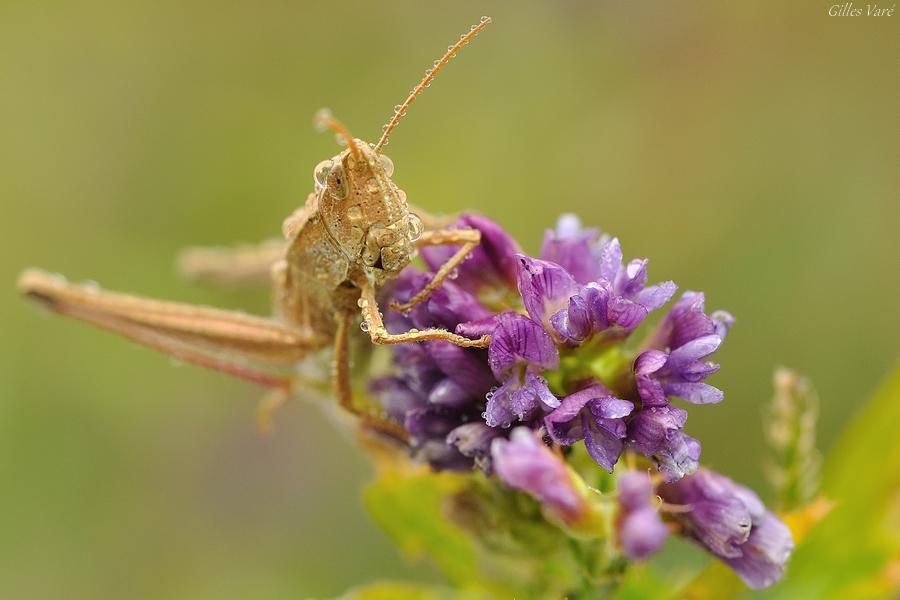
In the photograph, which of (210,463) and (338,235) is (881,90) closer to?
(338,235)

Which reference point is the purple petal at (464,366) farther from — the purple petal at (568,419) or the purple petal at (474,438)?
the purple petal at (568,419)

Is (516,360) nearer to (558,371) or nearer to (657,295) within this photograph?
(558,371)

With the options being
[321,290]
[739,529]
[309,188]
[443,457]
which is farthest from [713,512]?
[309,188]

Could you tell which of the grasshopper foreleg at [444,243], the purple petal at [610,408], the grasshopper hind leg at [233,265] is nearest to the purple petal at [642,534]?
the purple petal at [610,408]

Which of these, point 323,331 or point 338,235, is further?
point 323,331

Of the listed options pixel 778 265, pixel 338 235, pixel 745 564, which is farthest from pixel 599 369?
pixel 778 265

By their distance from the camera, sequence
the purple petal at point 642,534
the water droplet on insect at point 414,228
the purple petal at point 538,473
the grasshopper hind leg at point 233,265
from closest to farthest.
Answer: the purple petal at point 642,534, the purple petal at point 538,473, the water droplet on insect at point 414,228, the grasshopper hind leg at point 233,265

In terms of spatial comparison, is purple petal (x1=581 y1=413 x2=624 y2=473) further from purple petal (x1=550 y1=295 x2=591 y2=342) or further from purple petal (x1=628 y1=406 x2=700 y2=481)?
purple petal (x1=550 y1=295 x2=591 y2=342)
